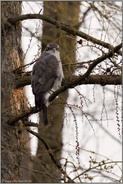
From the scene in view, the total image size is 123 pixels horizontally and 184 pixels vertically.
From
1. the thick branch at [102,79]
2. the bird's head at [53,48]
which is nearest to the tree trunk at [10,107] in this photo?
the bird's head at [53,48]

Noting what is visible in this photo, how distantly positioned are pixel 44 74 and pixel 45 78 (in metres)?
0.06

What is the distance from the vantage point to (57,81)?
699cm

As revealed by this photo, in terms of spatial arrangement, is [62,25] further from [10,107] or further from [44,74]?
[10,107]

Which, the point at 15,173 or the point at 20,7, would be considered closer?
the point at 15,173

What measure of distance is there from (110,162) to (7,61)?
5.88ft

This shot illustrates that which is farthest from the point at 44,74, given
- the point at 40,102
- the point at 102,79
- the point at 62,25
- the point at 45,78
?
the point at 102,79

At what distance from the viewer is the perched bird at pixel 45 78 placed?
268 inches

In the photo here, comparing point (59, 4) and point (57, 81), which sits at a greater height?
point (59, 4)

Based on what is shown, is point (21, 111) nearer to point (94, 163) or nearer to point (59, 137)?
point (94, 163)

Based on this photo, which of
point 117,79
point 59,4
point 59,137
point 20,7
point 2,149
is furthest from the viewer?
point 59,137

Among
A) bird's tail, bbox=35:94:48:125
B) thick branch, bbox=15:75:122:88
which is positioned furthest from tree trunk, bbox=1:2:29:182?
thick branch, bbox=15:75:122:88

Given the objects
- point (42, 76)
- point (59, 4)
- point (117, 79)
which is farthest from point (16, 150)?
point (59, 4)

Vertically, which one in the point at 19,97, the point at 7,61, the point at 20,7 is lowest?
the point at 19,97

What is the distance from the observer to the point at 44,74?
713 cm
